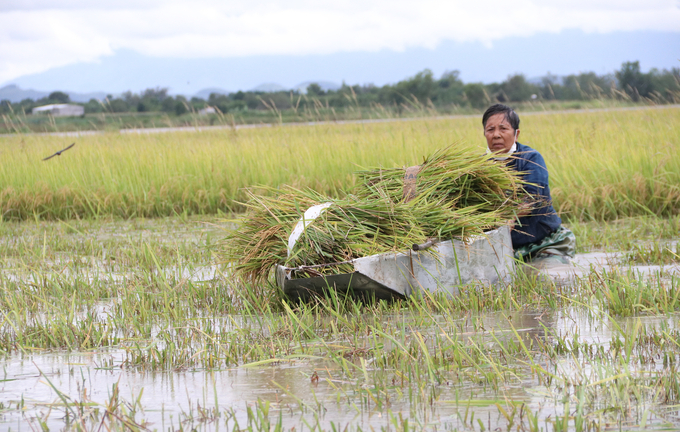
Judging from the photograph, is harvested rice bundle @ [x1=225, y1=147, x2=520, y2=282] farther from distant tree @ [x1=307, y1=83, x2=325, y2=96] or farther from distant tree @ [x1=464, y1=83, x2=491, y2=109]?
distant tree @ [x1=307, y1=83, x2=325, y2=96]

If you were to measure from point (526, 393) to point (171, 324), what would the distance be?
187 centimetres

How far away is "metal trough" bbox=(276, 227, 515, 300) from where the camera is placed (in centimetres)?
346

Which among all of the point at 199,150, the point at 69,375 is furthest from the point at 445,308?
the point at 199,150

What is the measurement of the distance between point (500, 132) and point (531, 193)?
46cm

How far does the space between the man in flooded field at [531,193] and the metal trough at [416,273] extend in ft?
1.82

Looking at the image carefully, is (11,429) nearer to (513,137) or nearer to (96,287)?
(96,287)

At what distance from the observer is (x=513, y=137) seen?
4566mm

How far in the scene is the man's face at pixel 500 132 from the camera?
14.8 ft

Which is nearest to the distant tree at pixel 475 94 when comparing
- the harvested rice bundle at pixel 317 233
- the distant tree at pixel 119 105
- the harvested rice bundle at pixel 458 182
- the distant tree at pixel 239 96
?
the distant tree at pixel 239 96

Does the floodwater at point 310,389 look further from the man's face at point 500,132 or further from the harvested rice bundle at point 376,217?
the man's face at point 500,132

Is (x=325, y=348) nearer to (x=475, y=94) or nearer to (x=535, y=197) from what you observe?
(x=535, y=197)

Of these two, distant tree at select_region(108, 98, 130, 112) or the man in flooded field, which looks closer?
the man in flooded field

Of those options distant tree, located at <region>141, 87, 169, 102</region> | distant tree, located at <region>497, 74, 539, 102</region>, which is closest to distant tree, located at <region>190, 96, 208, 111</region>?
distant tree, located at <region>141, 87, 169, 102</region>

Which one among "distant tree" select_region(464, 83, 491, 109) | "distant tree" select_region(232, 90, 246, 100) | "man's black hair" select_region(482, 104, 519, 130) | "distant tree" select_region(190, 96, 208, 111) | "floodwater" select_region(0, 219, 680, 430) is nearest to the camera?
"floodwater" select_region(0, 219, 680, 430)
